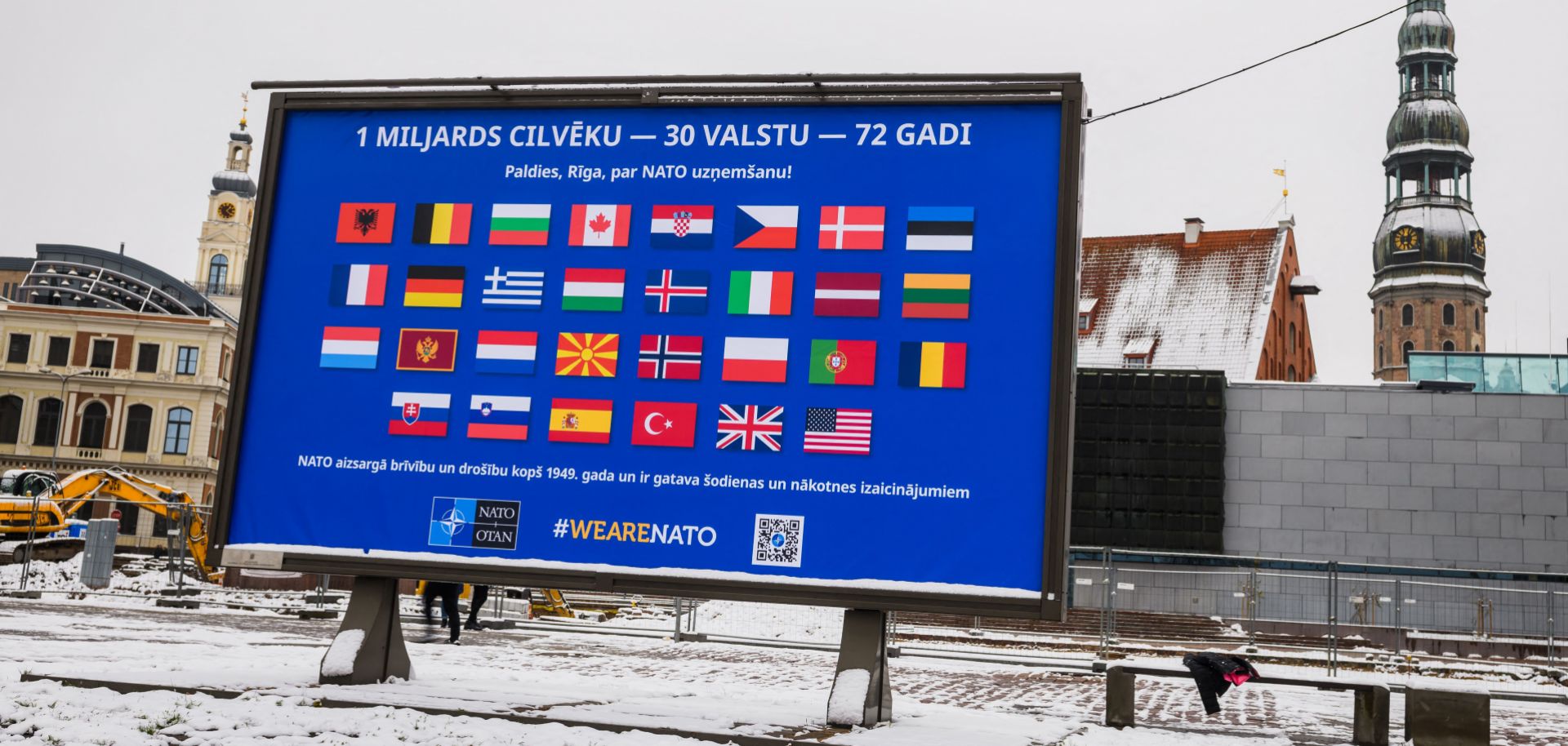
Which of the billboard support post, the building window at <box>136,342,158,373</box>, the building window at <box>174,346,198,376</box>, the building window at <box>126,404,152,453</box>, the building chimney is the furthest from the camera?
the building window at <box>174,346,198,376</box>

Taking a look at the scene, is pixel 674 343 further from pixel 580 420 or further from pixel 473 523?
pixel 473 523

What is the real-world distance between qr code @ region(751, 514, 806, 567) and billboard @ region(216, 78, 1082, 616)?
0.06ft

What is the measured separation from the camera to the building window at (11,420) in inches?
2645

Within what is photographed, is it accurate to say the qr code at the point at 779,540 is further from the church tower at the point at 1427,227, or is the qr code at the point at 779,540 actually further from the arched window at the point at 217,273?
the arched window at the point at 217,273

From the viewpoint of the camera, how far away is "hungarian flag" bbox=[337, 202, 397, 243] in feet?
35.1

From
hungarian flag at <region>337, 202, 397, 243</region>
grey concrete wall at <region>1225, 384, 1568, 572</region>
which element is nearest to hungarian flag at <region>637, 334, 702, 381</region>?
hungarian flag at <region>337, 202, 397, 243</region>

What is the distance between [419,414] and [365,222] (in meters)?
1.68

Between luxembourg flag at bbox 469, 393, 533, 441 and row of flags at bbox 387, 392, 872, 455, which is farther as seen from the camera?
luxembourg flag at bbox 469, 393, 533, 441

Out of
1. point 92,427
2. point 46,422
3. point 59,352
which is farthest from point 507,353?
point 59,352

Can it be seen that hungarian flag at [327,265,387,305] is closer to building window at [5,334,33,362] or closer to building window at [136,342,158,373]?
building window at [136,342,158,373]

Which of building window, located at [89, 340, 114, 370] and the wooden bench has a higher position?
building window, located at [89, 340, 114, 370]

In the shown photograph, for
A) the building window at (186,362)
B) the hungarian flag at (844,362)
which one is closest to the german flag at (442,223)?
the hungarian flag at (844,362)

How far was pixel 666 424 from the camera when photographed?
32.5 feet

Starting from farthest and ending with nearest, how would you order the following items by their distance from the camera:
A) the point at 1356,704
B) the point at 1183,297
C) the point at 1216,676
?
the point at 1183,297 → the point at 1216,676 → the point at 1356,704
